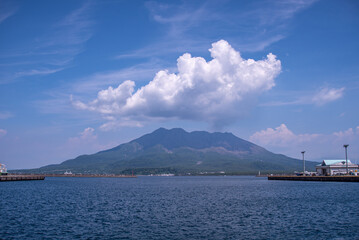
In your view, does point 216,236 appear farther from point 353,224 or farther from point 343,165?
point 343,165

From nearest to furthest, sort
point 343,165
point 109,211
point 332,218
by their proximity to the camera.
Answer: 1. point 332,218
2. point 109,211
3. point 343,165

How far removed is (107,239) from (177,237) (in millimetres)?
7185

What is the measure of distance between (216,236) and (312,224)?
48.1 feet

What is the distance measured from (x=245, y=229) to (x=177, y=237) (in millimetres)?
8791

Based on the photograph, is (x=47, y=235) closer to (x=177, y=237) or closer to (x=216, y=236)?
(x=177, y=237)

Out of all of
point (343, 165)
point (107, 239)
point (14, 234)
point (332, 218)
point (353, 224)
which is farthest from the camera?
point (343, 165)

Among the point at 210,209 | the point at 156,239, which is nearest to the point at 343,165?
the point at 210,209

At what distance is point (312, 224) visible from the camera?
4278cm

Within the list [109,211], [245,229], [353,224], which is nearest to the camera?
[245,229]

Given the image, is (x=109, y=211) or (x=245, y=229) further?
(x=109, y=211)

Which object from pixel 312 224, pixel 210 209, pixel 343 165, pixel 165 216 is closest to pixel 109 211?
pixel 165 216

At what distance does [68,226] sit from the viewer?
4178 centimetres

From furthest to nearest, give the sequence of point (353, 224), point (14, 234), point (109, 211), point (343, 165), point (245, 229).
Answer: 1. point (343, 165)
2. point (109, 211)
3. point (353, 224)
4. point (245, 229)
5. point (14, 234)

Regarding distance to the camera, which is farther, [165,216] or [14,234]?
[165,216]
